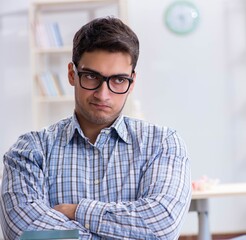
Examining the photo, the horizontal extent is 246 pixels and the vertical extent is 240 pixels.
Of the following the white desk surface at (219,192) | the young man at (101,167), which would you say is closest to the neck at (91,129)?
the young man at (101,167)

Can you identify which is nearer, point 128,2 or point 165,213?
point 165,213

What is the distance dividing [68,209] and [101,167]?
7.4 inches

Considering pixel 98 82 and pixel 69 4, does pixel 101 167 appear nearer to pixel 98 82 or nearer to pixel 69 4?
pixel 98 82

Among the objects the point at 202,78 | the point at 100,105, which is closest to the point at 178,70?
the point at 202,78

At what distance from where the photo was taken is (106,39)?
63.7 inches

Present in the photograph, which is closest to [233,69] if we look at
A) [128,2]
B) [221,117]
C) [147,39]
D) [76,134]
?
[221,117]

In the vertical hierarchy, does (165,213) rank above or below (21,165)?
below

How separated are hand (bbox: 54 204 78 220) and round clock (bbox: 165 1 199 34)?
120 inches

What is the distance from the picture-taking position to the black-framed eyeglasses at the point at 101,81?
1.59m

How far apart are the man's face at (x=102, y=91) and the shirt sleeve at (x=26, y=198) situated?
237 millimetres

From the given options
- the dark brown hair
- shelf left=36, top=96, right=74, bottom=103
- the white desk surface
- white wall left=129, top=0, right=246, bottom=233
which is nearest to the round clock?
white wall left=129, top=0, right=246, bottom=233

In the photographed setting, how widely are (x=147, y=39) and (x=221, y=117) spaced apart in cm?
96

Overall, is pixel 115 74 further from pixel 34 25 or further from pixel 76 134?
pixel 34 25

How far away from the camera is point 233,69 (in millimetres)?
4383
